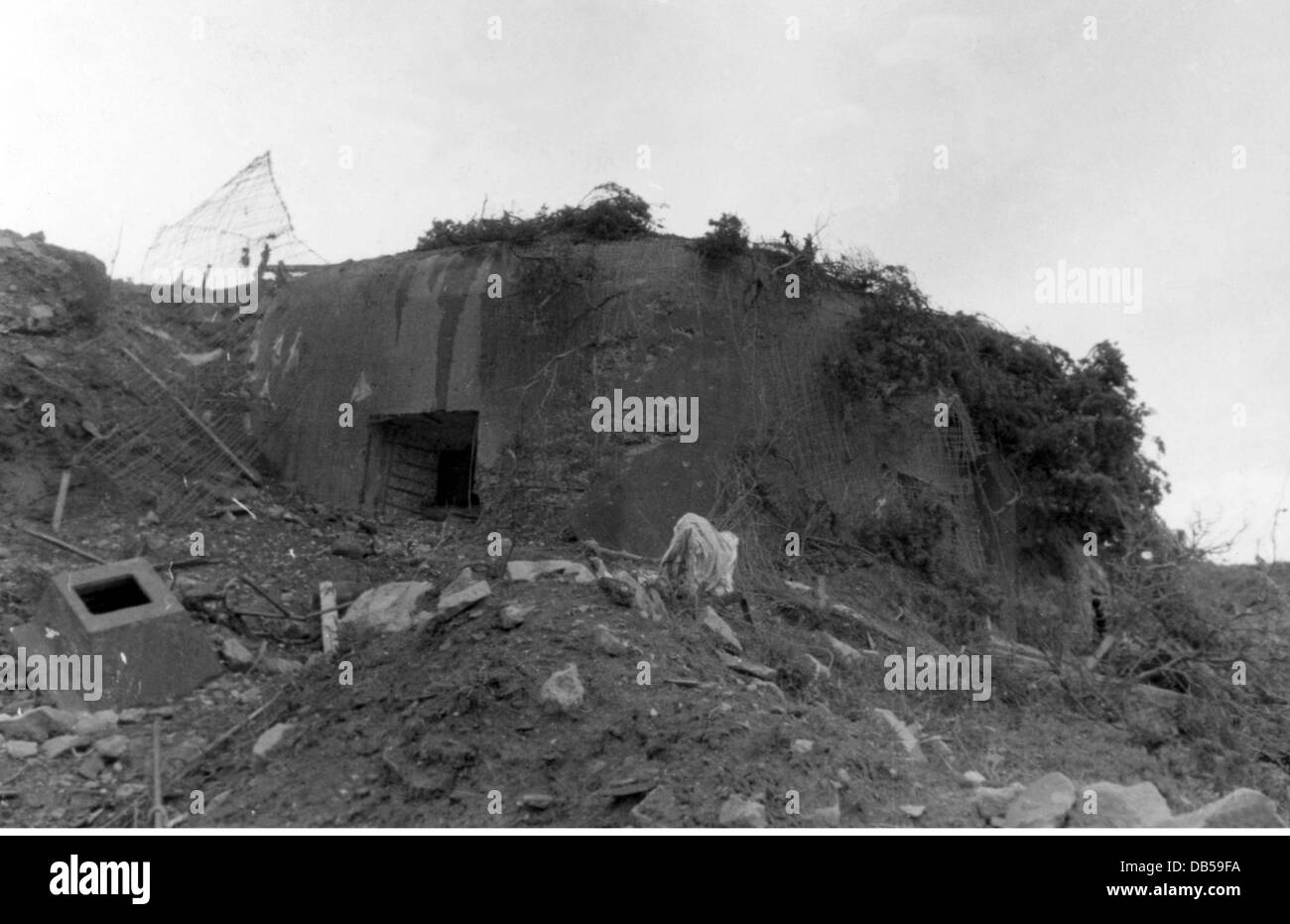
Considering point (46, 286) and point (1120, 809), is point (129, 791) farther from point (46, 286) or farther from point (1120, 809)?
point (46, 286)

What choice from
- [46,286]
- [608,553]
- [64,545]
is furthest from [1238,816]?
[46,286]

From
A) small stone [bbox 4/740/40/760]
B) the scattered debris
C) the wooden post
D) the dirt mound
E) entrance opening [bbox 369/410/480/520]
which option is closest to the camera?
the scattered debris

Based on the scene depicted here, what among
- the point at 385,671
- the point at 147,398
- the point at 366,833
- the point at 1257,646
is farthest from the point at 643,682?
the point at 1257,646

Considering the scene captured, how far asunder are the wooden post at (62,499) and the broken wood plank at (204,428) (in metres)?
1.45

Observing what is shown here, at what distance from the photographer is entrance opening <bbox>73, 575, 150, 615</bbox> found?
8562 millimetres

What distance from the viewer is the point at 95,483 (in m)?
10.4

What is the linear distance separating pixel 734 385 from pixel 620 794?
607cm

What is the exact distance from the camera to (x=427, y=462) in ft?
40.8

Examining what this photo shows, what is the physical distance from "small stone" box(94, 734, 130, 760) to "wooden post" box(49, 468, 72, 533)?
3535 millimetres

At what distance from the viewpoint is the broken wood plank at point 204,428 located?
38.0 ft

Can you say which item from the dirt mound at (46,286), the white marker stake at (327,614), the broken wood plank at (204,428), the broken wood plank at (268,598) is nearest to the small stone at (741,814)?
the white marker stake at (327,614)

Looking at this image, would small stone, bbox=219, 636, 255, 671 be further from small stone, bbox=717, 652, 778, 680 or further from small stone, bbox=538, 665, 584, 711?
small stone, bbox=717, 652, 778, 680

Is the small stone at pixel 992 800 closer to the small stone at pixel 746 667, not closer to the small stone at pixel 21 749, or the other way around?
the small stone at pixel 746 667

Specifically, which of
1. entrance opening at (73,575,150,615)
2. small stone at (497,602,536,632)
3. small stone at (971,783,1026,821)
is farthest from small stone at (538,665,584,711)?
entrance opening at (73,575,150,615)
